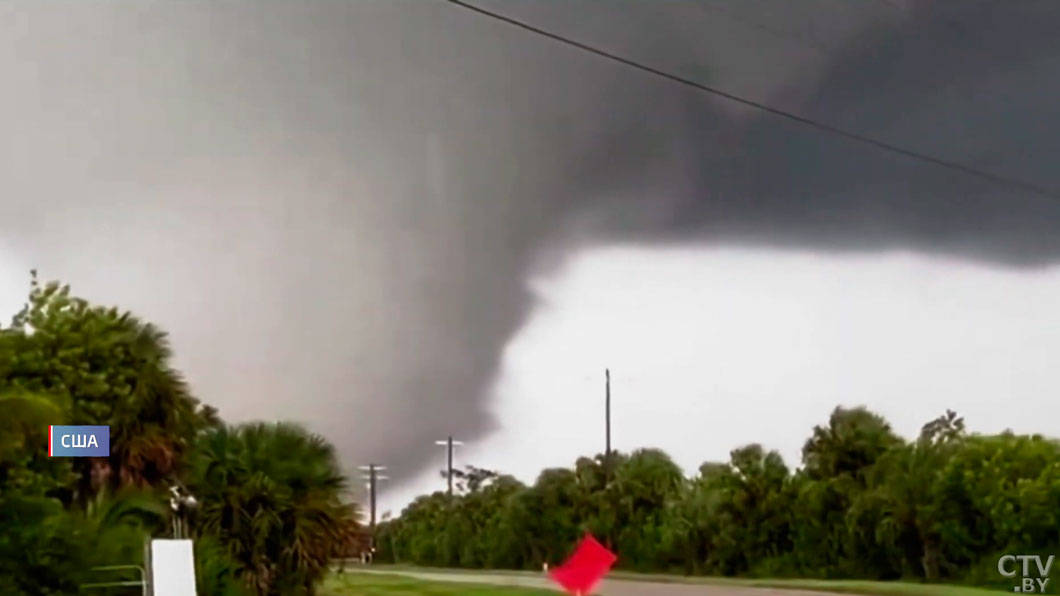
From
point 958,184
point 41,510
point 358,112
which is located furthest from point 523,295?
point 41,510

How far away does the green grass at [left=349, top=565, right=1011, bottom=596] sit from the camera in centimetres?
2304

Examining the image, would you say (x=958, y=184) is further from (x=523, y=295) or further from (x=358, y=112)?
(x=358, y=112)

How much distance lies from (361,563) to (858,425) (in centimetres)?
1163

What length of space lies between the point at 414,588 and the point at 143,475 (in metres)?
6.79

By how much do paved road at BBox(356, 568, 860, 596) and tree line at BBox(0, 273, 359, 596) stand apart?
4.43m

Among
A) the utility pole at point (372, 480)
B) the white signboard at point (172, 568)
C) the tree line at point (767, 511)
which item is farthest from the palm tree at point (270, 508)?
the tree line at point (767, 511)

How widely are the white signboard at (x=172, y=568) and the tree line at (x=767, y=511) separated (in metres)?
14.1

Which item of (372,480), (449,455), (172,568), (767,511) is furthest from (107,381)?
(767,511)

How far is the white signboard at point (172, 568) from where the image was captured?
39.0ft

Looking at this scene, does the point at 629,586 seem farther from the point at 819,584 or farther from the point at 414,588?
the point at 414,588

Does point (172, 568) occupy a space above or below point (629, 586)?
above

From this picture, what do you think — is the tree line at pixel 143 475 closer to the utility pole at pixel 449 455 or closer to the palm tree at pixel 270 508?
the palm tree at pixel 270 508

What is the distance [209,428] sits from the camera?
62.6 feet

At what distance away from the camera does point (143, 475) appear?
18406 mm
